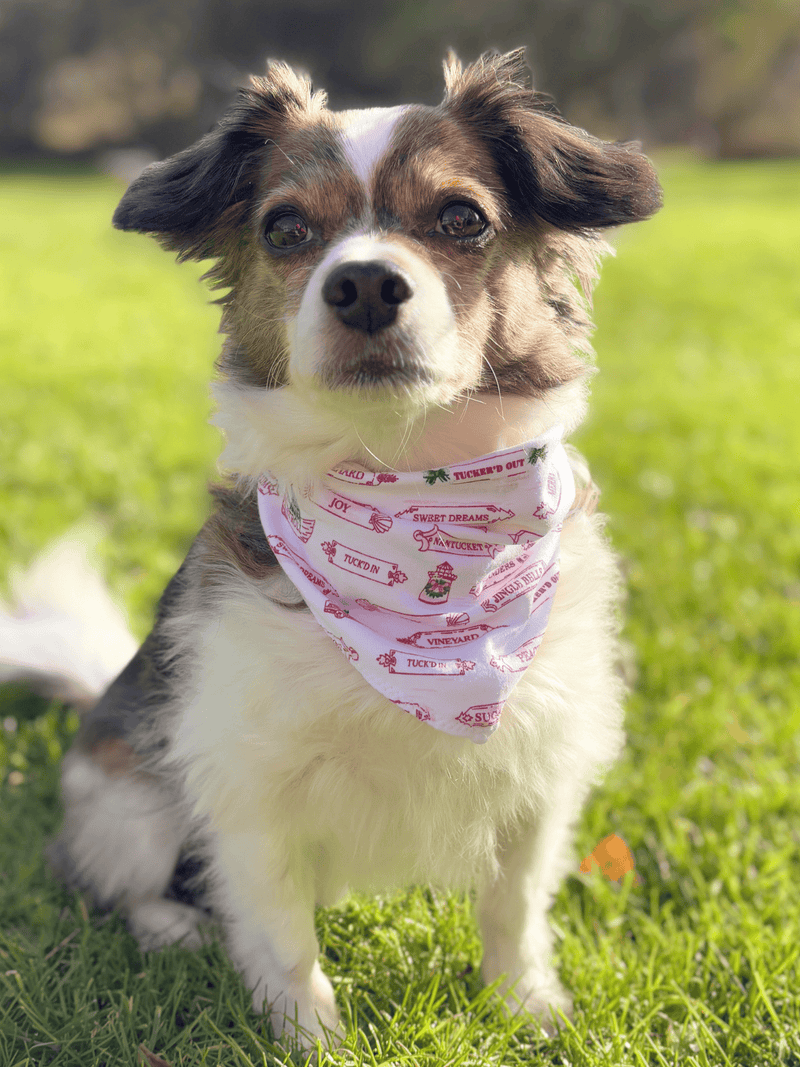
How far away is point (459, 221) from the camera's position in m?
2.16

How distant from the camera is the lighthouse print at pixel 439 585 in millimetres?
2260

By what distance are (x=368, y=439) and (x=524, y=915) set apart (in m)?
1.37

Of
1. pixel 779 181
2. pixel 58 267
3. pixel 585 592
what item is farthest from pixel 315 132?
pixel 779 181

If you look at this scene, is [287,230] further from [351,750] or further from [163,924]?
[163,924]

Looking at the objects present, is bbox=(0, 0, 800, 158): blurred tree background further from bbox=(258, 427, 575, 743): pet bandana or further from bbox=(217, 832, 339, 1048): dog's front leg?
bbox=(217, 832, 339, 1048): dog's front leg

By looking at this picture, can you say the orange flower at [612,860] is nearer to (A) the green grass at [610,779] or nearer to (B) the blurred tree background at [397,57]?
(A) the green grass at [610,779]

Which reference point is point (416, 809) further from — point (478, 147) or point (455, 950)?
point (478, 147)

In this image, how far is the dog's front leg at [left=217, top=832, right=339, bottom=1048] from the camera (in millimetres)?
2316

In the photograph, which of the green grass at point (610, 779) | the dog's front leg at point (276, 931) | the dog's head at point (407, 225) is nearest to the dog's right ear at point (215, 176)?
the dog's head at point (407, 225)

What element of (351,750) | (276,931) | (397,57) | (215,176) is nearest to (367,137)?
(215,176)

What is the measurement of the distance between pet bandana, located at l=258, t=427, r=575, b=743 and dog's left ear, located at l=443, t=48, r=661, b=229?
534 millimetres

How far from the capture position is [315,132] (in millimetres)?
2258

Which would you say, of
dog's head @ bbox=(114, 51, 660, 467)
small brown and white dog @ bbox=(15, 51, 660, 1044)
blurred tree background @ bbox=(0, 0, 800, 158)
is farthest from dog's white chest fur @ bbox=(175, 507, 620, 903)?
blurred tree background @ bbox=(0, 0, 800, 158)

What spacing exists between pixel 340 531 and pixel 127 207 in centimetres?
94
